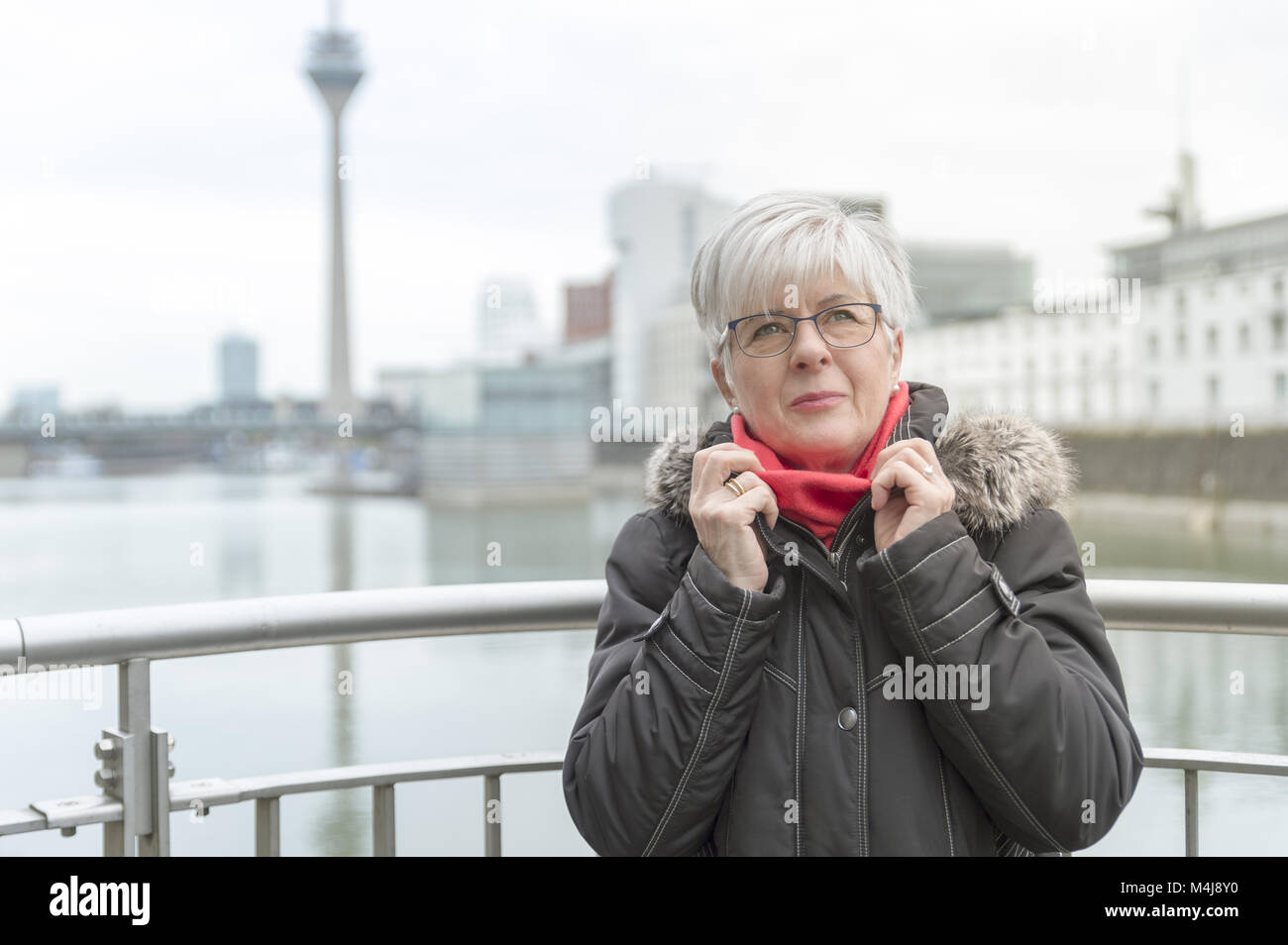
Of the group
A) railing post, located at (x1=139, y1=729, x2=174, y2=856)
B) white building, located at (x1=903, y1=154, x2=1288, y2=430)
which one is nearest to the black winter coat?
railing post, located at (x1=139, y1=729, x2=174, y2=856)

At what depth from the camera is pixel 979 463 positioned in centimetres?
118

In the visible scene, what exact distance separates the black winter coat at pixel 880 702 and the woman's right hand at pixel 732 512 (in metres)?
0.02

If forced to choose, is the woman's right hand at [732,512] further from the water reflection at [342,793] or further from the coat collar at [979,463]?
the water reflection at [342,793]

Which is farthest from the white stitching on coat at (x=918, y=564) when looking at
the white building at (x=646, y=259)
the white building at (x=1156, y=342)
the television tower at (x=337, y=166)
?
the white building at (x=646, y=259)

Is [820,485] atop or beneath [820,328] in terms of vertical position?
beneath

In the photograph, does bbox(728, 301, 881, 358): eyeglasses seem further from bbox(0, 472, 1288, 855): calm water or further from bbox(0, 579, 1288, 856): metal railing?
bbox(0, 472, 1288, 855): calm water

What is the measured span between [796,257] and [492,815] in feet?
2.43

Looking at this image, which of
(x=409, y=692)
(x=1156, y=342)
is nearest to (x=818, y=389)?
(x=409, y=692)

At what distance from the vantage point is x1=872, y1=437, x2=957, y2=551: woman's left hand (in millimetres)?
1110

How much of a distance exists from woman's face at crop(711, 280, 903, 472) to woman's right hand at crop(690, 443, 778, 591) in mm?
60

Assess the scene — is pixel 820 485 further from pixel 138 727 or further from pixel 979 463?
pixel 138 727

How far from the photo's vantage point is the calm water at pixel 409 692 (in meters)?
10.9

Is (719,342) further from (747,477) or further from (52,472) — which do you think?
(52,472)
